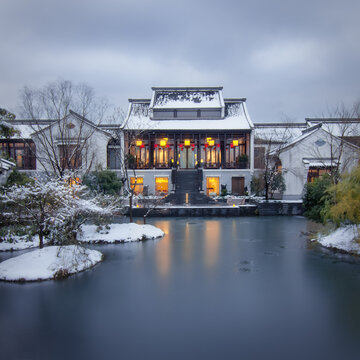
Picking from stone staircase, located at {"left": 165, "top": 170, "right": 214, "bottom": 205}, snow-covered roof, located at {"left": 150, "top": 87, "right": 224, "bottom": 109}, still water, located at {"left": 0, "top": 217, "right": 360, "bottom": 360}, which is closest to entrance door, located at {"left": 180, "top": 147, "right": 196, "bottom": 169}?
stone staircase, located at {"left": 165, "top": 170, "right": 214, "bottom": 205}

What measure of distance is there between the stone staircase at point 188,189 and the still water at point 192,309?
12.6 metres

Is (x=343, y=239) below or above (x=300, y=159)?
below

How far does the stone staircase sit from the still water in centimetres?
1258

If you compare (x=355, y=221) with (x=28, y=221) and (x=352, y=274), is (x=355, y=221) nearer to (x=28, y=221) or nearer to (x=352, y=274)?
(x=352, y=274)

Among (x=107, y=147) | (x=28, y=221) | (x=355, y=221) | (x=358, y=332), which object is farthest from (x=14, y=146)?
(x=358, y=332)

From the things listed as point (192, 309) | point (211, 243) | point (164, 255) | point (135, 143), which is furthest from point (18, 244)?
point (135, 143)

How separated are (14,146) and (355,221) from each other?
2827 cm

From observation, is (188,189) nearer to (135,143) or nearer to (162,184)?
(162,184)

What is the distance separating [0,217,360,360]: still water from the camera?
5.19 meters

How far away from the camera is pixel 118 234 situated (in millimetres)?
13305

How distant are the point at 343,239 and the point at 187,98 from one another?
23.0 metres

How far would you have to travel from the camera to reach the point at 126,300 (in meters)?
7.14

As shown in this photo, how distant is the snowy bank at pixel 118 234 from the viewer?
510 inches

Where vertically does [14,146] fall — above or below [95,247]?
above
